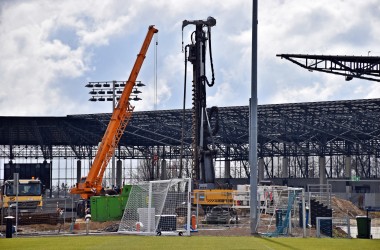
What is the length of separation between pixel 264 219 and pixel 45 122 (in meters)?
54.3

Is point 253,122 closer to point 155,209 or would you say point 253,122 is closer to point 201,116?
point 155,209

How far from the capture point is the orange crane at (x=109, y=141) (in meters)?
52.4

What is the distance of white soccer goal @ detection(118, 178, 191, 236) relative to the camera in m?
31.5

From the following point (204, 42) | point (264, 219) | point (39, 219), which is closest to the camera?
point (264, 219)

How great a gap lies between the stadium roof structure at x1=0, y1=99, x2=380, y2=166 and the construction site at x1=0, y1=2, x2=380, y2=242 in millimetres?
169

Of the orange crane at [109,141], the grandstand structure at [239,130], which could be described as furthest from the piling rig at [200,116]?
the grandstand structure at [239,130]

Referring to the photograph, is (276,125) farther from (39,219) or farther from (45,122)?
(39,219)

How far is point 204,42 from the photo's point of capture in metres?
48.6

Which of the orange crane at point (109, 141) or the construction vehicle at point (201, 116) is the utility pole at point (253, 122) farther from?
the orange crane at point (109, 141)

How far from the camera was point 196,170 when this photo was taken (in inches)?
1909

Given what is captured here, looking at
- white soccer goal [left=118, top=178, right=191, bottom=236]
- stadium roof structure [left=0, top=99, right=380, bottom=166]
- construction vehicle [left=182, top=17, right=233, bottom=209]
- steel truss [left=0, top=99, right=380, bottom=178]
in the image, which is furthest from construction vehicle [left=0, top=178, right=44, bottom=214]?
steel truss [left=0, top=99, right=380, bottom=178]

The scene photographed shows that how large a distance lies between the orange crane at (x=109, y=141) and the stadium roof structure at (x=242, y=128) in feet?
80.3

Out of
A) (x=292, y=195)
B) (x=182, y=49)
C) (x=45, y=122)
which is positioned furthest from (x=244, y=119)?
(x=292, y=195)

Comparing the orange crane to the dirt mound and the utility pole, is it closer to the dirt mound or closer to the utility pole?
the dirt mound
